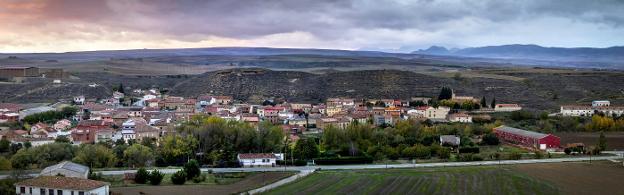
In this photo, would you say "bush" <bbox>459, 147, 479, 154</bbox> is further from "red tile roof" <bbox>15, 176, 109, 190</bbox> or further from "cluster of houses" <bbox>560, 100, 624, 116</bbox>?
"cluster of houses" <bbox>560, 100, 624, 116</bbox>

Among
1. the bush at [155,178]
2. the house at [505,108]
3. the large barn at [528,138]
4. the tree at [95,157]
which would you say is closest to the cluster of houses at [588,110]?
the house at [505,108]

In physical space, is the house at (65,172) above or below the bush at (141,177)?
above

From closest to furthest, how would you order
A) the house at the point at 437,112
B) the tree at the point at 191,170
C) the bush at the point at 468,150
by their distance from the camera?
the tree at the point at 191,170, the bush at the point at 468,150, the house at the point at 437,112

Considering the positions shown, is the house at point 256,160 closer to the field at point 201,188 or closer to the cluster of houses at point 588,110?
the field at point 201,188

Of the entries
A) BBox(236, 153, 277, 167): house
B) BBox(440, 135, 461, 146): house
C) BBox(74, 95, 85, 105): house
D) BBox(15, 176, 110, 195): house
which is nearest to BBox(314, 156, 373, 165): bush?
BBox(236, 153, 277, 167): house

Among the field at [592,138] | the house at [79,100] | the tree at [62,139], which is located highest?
the house at [79,100]

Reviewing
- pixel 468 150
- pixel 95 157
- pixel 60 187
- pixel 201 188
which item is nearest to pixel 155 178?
pixel 201 188
